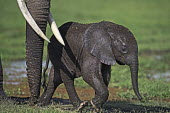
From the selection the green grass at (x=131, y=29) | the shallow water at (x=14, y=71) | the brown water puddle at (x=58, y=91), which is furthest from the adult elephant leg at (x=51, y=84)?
the shallow water at (x=14, y=71)

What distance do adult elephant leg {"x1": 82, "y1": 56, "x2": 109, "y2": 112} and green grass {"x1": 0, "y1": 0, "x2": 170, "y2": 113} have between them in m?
0.69

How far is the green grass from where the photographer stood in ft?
39.8

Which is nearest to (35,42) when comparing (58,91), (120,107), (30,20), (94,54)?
(30,20)

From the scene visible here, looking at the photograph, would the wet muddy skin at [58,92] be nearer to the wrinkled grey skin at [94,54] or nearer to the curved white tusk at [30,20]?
the wrinkled grey skin at [94,54]

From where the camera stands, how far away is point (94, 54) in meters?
9.00

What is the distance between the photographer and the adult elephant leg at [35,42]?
886 cm

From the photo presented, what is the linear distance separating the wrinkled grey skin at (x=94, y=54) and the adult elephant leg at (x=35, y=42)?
0.69m

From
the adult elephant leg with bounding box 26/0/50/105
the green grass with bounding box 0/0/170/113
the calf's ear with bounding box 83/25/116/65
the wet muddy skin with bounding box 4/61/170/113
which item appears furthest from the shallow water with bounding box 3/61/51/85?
the calf's ear with bounding box 83/25/116/65

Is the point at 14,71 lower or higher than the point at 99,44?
lower

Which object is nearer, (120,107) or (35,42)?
(35,42)

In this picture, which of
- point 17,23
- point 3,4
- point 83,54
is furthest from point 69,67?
point 3,4

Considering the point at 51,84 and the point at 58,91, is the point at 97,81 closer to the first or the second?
the point at 51,84

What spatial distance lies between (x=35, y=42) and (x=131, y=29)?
18.2 metres

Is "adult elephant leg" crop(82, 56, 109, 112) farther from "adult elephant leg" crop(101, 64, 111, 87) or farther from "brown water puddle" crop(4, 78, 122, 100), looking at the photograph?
"brown water puddle" crop(4, 78, 122, 100)
